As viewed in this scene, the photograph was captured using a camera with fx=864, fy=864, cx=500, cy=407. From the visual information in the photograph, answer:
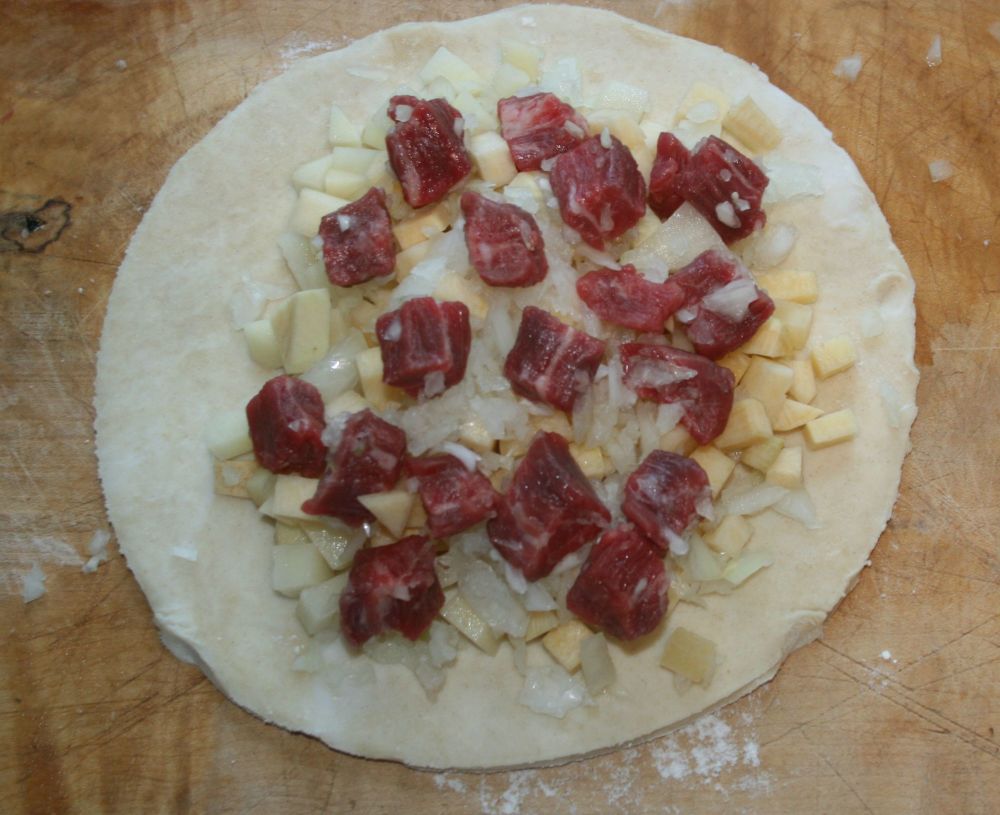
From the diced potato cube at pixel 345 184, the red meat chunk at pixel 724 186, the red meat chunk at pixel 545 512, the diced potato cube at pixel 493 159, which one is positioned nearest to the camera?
the red meat chunk at pixel 545 512

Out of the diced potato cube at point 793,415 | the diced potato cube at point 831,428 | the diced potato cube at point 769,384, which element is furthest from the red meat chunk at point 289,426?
the diced potato cube at point 831,428

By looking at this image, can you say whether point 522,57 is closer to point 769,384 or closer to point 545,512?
point 769,384

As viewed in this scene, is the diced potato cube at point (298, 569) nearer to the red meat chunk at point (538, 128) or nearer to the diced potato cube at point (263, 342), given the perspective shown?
the diced potato cube at point (263, 342)

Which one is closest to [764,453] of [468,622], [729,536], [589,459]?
[729,536]

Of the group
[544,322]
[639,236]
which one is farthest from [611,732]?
[639,236]

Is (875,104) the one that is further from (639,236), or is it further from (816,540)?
(816,540)
